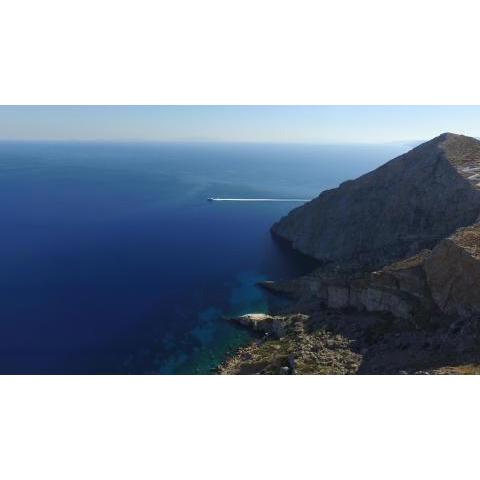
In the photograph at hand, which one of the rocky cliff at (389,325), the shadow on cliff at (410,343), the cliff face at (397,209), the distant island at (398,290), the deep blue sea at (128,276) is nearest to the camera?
the shadow on cliff at (410,343)

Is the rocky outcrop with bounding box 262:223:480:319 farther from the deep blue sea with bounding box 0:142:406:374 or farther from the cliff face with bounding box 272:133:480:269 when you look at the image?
the deep blue sea with bounding box 0:142:406:374

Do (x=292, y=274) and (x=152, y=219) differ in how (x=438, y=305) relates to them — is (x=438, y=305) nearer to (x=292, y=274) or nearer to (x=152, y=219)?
(x=292, y=274)

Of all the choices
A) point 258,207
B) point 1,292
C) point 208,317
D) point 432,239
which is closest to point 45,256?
point 1,292

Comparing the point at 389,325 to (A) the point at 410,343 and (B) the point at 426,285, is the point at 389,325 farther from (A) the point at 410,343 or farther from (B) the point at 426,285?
(B) the point at 426,285

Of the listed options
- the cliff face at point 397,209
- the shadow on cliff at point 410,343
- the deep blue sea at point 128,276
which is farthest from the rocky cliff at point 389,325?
the cliff face at point 397,209

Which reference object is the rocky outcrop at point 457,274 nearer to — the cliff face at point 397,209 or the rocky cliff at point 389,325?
the rocky cliff at point 389,325

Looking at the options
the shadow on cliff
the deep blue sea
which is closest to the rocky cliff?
the shadow on cliff
